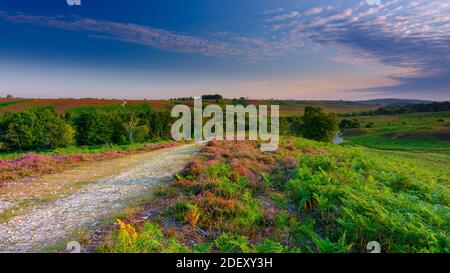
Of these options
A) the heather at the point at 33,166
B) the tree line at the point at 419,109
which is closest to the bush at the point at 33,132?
the heather at the point at 33,166

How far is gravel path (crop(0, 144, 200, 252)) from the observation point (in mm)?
6000

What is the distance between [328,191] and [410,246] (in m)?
3.15

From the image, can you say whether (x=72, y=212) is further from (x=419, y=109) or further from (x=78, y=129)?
(x=419, y=109)

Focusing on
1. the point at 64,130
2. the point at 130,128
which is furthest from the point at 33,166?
the point at 64,130

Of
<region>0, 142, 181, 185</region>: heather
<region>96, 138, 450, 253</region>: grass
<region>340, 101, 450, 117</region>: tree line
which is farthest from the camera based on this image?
<region>340, 101, 450, 117</region>: tree line

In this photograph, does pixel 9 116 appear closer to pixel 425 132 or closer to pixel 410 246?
pixel 410 246

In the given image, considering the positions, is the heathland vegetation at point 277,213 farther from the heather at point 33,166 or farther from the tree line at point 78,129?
the tree line at point 78,129

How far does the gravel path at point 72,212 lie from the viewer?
600 cm

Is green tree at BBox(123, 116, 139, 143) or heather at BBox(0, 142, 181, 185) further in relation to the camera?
green tree at BBox(123, 116, 139, 143)

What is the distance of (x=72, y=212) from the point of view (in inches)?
303

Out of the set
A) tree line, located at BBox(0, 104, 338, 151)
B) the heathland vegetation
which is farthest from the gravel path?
tree line, located at BBox(0, 104, 338, 151)

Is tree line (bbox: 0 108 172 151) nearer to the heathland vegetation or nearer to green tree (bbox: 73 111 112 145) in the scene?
green tree (bbox: 73 111 112 145)

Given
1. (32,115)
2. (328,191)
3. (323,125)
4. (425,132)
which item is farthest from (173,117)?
(328,191)

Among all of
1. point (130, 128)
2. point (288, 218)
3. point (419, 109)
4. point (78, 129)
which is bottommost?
point (78, 129)
